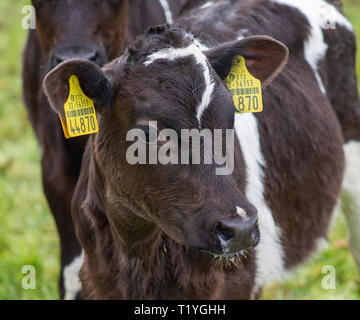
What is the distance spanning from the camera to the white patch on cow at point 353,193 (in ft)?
16.9

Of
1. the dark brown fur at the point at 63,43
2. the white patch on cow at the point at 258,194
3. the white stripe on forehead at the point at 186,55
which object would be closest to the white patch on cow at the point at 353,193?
the white patch on cow at the point at 258,194

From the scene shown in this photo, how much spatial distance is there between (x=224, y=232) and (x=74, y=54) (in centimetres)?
175

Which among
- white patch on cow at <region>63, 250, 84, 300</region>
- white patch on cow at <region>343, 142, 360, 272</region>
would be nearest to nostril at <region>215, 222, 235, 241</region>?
white patch on cow at <region>63, 250, 84, 300</region>

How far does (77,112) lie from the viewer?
3260 millimetres

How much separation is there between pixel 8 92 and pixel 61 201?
461 cm

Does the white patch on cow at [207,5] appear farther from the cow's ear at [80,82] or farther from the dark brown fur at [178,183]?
the cow's ear at [80,82]

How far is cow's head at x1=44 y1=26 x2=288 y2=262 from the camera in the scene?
10.1 feet

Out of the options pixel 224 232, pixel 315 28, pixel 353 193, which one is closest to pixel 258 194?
pixel 224 232

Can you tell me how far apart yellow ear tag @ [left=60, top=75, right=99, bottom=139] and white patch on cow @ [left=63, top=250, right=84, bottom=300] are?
1629 millimetres

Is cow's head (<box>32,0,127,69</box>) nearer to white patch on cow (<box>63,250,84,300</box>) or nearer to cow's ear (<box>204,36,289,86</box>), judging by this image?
cow's ear (<box>204,36,289,86</box>)

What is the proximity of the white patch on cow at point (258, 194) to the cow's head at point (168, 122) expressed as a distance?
0.68 metres

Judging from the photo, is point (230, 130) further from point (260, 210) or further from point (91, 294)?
point (91, 294)

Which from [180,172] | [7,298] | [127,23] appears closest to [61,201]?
[7,298]

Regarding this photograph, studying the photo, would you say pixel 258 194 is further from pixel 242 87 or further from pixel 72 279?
pixel 72 279
